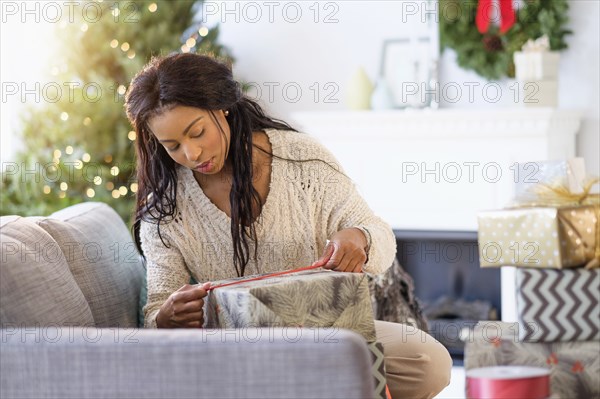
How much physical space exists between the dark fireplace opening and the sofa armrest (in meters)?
2.48

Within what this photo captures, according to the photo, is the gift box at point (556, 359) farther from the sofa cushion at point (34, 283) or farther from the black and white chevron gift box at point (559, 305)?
the sofa cushion at point (34, 283)

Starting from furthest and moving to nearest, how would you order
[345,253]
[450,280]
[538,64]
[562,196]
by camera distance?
[450,280] < [538,64] < [345,253] < [562,196]

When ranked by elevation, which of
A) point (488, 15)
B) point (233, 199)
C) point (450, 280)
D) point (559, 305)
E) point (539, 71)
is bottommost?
point (450, 280)

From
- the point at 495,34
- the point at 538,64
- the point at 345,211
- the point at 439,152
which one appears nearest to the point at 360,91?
the point at 439,152

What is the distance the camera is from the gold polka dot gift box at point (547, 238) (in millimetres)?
1382

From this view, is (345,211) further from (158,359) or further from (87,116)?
(87,116)

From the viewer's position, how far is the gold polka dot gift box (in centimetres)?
138

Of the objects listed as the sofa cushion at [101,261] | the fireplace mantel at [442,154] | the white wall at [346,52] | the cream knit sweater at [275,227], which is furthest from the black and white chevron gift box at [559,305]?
the white wall at [346,52]

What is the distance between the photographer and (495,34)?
3764mm

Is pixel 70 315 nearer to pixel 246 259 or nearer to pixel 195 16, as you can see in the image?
pixel 246 259

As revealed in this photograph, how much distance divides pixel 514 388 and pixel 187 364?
0.49 m

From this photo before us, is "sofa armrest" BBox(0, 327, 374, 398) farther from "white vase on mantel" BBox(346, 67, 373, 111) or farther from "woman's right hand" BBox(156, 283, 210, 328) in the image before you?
"white vase on mantel" BBox(346, 67, 373, 111)

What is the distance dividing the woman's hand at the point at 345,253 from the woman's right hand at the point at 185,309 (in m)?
0.25

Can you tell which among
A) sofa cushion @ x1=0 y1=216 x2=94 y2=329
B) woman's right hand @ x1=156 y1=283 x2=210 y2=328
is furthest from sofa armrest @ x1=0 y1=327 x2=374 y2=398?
woman's right hand @ x1=156 y1=283 x2=210 y2=328
